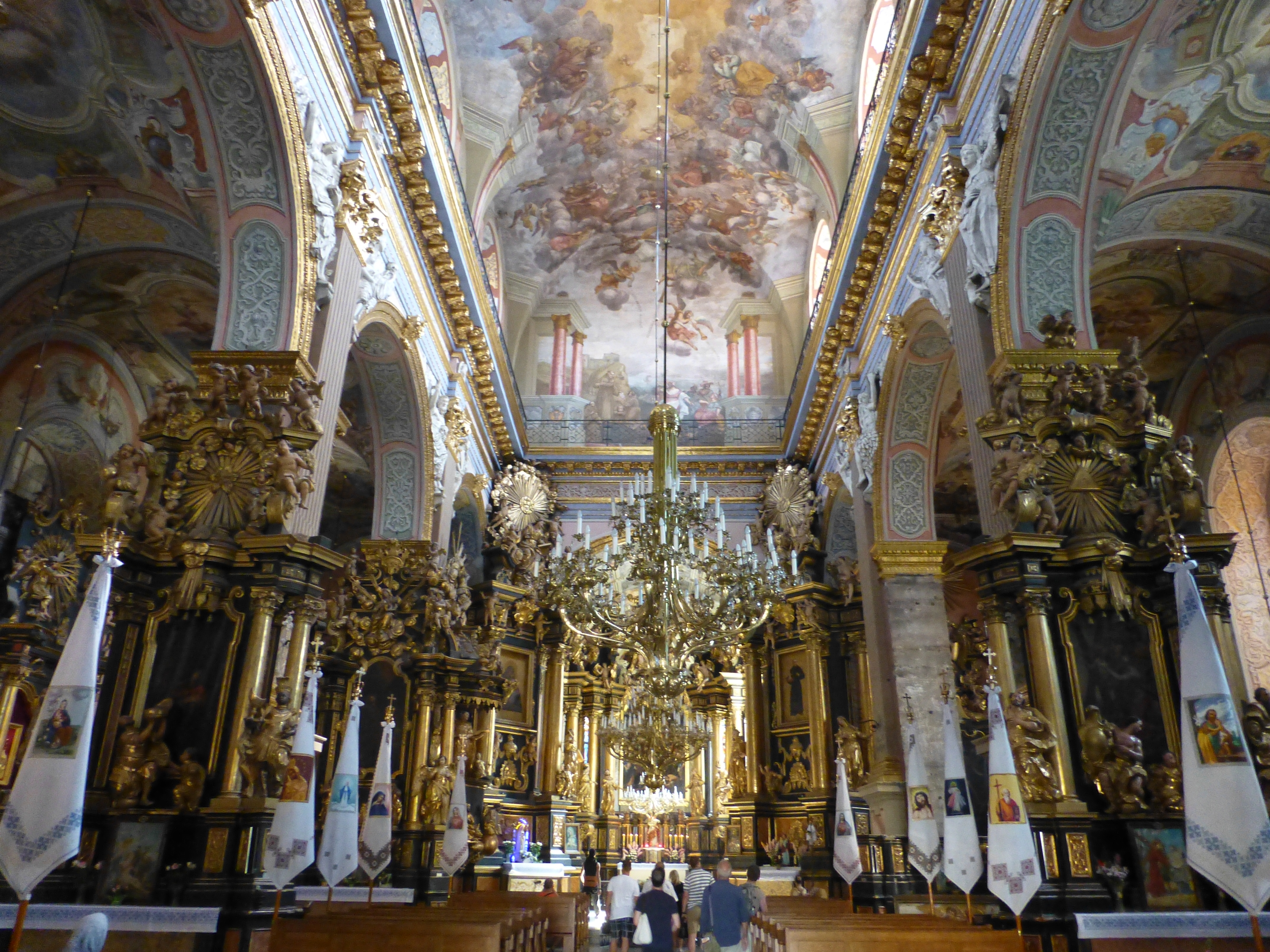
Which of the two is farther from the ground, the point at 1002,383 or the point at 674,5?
the point at 674,5

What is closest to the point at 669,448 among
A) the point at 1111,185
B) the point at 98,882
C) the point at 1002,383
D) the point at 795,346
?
the point at 1002,383

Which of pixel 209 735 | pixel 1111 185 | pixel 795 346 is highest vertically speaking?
pixel 795 346

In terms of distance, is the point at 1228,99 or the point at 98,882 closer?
the point at 98,882

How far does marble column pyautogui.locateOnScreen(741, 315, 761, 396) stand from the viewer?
68.1ft

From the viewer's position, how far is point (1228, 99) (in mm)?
8805

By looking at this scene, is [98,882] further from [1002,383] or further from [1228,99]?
[1228,99]

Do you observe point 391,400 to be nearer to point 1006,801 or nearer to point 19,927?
point 19,927

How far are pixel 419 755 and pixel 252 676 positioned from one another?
6.35 metres

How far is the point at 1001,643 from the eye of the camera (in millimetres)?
7215

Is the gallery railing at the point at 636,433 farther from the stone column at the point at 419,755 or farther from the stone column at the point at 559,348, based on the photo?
the stone column at the point at 419,755

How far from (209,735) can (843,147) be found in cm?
1271

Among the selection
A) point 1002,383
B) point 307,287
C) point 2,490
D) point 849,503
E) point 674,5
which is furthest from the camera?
point 849,503

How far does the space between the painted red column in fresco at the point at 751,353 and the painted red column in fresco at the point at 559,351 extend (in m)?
4.14

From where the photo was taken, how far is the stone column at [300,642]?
25.5ft
